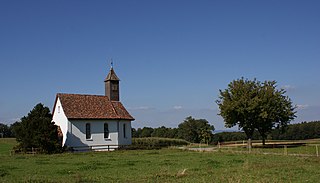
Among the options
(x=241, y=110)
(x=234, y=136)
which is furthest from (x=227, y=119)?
(x=234, y=136)

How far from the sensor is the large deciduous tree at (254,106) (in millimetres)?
41959

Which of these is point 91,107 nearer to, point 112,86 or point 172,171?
point 112,86

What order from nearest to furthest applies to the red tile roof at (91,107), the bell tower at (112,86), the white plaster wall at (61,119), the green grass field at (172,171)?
the green grass field at (172,171)
the white plaster wall at (61,119)
the red tile roof at (91,107)
the bell tower at (112,86)

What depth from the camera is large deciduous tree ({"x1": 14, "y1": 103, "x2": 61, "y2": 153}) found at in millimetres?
39844

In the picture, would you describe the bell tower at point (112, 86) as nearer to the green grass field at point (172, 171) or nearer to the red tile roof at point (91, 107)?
the red tile roof at point (91, 107)

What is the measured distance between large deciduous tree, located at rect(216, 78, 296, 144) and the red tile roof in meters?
14.4

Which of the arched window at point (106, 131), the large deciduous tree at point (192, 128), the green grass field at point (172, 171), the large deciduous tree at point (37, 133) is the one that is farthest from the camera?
the large deciduous tree at point (192, 128)

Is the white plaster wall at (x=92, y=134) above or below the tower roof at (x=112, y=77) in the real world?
below

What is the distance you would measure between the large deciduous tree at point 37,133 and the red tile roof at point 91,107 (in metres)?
3.91

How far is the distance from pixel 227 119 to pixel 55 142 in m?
20.4

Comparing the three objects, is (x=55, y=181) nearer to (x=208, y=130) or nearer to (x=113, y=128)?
(x=113, y=128)

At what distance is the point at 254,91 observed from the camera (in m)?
43.0

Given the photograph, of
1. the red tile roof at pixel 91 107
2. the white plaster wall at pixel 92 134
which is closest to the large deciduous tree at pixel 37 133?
the white plaster wall at pixel 92 134

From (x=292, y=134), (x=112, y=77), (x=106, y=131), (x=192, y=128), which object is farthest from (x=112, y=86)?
(x=292, y=134)
